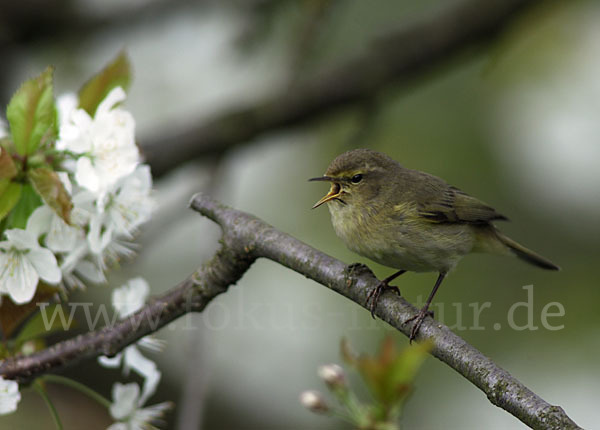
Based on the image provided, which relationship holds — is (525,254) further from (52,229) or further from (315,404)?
(52,229)

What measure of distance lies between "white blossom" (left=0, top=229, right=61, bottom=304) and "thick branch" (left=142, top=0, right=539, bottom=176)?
2.70 metres

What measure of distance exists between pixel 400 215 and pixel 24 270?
192 centimetres

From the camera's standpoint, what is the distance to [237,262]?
2.52 meters

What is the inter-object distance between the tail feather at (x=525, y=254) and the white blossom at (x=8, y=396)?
9.72 ft

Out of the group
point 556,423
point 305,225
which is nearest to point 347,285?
point 556,423

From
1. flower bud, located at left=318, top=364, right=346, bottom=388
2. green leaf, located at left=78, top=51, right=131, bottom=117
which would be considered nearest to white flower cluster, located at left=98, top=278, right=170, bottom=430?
green leaf, located at left=78, top=51, right=131, bottom=117

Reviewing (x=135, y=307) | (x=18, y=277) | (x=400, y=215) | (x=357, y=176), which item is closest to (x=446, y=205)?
(x=400, y=215)

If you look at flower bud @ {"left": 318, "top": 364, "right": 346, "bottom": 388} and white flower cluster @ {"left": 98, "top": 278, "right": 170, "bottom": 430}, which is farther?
white flower cluster @ {"left": 98, "top": 278, "right": 170, "bottom": 430}

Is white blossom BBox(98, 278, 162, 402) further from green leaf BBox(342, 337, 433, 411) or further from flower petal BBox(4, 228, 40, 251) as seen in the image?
green leaf BBox(342, 337, 433, 411)

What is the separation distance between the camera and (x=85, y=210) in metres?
2.46

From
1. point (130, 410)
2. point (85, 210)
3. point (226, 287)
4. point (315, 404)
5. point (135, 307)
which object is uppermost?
point (85, 210)

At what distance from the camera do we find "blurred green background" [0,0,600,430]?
5.32 m

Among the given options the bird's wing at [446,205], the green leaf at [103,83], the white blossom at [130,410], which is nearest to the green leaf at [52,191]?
the green leaf at [103,83]

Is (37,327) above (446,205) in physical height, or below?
below
